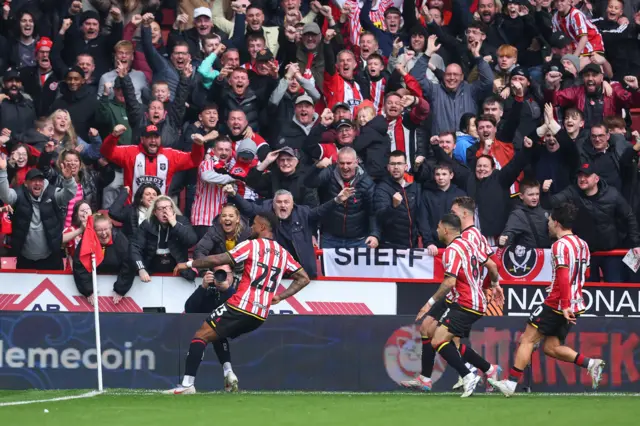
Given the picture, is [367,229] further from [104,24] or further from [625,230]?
[104,24]

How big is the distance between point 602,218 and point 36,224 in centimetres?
729

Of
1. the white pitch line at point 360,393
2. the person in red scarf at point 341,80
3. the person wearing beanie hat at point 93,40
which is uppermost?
the person wearing beanie hat at point 93,40

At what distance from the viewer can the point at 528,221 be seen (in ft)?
56.2

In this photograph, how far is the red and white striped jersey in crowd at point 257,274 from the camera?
13.8m

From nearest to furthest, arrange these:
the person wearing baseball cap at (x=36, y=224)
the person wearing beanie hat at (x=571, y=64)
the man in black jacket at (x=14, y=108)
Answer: the person wearing baseball cap at (x=36, y=224), the man in black jacket at (x=14, y=108), the person wearing beanie hat at (x=571, y=64)

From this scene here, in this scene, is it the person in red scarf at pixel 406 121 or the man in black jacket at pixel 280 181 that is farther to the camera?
the person in red scarf at pixel 406 121

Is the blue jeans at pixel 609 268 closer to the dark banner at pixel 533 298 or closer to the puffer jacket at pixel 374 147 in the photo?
the dark banner at pixel 533 298

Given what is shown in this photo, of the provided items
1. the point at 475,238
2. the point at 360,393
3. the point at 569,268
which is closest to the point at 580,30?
the point at 475,238

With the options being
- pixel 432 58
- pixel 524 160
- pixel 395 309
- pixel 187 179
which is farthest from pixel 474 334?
pixel 432 58

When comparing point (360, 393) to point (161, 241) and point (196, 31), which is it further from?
point (196, 31)

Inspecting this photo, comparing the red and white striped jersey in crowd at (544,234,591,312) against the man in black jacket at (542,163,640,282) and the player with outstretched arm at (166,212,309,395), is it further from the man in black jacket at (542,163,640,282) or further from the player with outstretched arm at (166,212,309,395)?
the man in black jacket at (542,163,640,282)

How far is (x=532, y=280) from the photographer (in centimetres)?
1706

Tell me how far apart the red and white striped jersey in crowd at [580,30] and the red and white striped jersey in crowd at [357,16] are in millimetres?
2957

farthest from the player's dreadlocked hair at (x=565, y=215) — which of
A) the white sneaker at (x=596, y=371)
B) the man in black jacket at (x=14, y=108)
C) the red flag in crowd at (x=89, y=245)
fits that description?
the man in black jacket at (x=14, y=108)
